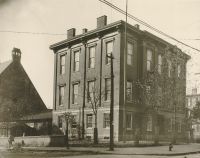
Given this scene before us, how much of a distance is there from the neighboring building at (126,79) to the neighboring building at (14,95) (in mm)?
3440

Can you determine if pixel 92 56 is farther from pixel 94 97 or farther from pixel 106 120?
pixel 106 120

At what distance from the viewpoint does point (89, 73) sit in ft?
85.3

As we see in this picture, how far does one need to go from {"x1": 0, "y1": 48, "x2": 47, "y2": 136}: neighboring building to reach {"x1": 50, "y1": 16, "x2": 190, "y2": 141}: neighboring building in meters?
3.44

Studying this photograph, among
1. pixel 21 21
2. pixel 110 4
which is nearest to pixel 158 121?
pixel 110 4

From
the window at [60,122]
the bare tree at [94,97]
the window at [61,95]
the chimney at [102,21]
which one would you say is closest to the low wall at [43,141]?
the bare tree at [94,97]

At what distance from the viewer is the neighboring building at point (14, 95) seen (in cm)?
1361

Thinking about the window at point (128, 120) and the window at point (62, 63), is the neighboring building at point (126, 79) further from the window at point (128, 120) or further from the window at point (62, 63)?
the window at point (62, 63)

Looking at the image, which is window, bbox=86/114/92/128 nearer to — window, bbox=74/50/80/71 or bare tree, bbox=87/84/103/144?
bare tree, bbox=87/84/103/144

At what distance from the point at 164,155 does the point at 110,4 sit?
6.97 m

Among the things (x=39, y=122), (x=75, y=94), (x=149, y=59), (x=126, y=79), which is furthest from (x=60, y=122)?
(x=149, y=59)

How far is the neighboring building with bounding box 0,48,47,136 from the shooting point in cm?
1361

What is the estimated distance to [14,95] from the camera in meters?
15.1

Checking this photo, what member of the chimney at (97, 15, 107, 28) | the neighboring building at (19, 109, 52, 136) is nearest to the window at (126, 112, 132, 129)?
the chimney at (97, 15, 107, 28)

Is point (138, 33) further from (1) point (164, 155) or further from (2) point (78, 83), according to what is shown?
Answer: (1) point (164, 155)
